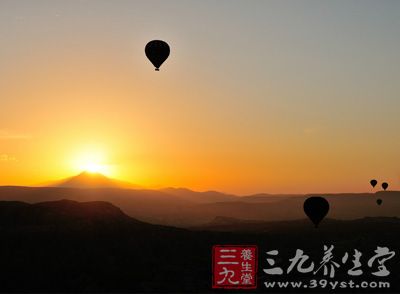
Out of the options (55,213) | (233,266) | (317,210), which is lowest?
(233,266)

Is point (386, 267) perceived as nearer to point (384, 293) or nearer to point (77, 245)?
point (384, 293)

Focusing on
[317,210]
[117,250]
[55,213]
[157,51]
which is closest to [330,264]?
[317,210]

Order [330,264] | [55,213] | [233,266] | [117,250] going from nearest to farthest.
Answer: [233,266]
[330,264]
[117,250]
[55,213]

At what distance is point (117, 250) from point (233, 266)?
30.1 metres

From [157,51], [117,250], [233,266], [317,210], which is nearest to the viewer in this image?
[233,266]

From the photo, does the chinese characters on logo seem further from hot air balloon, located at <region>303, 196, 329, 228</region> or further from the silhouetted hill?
the silhouetted hill

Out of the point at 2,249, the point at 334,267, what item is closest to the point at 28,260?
the point at 2,249

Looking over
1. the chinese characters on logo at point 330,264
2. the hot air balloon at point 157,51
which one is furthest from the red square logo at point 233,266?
the chinese characters on logo at point 330,264

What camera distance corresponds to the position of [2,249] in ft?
216

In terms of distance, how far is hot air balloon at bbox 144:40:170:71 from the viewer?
Answer: 1754 inches

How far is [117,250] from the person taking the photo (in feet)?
227

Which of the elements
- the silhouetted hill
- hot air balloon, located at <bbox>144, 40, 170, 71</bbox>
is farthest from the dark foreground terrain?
hot air balloon, located at <bbox>144, 40, 170, 71</bbox>

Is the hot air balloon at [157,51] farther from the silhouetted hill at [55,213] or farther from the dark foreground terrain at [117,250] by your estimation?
the silhouetted hill at [55,213]

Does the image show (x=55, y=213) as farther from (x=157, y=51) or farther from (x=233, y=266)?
(x=233, y=266)
